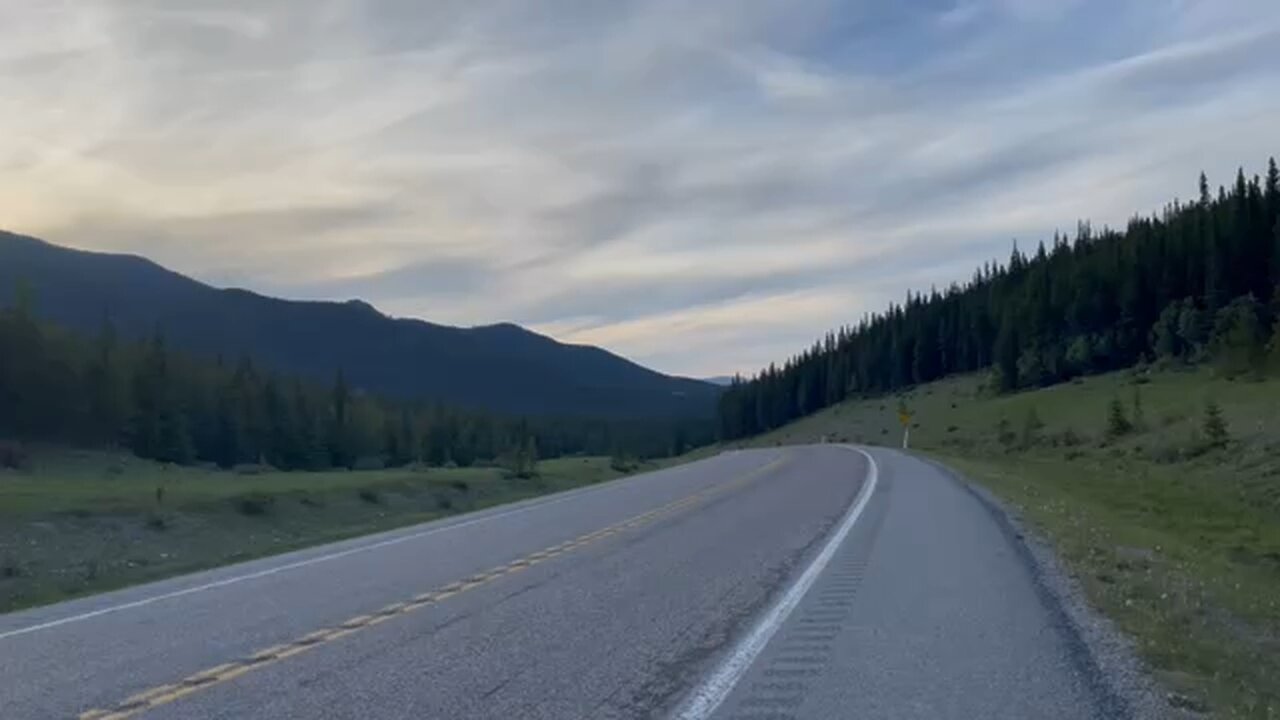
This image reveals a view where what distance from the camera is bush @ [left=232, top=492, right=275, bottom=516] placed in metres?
30.8

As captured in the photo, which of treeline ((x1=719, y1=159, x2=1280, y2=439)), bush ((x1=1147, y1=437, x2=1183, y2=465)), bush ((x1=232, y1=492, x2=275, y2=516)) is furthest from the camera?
treeline ((x1=719, y1=159, x2=1280, y2=439))

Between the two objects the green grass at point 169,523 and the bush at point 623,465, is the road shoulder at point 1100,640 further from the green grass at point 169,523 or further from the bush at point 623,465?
the bush at point 623,465

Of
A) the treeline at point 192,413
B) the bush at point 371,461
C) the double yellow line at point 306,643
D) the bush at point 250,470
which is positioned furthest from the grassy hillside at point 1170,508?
the bush at point 371,461

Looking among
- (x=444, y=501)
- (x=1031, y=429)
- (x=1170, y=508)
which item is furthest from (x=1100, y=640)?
(x=1031, y=429)

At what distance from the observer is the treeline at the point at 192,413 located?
7319 cm

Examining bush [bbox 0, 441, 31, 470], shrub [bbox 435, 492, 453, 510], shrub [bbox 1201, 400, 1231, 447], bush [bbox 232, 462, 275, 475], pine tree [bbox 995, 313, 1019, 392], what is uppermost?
pine tree [bbox 995, 313, 1019, 392]

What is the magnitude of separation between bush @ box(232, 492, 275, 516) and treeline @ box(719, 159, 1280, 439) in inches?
1768

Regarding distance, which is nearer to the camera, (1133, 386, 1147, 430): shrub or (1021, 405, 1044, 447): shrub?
(1133, 386, 1147, 430): shrub

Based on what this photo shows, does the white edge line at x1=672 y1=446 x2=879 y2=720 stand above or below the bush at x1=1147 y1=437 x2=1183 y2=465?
below

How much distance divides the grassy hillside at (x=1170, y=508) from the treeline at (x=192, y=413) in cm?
2138

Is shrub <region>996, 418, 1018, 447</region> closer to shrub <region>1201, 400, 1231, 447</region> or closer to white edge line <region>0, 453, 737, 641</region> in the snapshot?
shrub <region>1201, 400, 1231, 447</region>

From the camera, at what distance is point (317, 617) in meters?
12.7

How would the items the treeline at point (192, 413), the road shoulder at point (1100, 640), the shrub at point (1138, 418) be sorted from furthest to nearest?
the treeline at point (192, 413) → the shrub at point (1138, 418) → the road shoulder at point (1100, 640)

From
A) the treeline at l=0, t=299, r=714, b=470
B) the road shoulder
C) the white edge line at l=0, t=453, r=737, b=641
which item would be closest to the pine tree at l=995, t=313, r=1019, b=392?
the treeline at l=0, t=299, r=714, b=470
